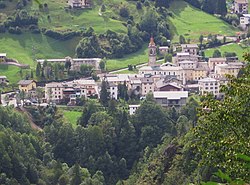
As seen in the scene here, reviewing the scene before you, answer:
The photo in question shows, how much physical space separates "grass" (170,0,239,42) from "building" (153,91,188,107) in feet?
67.0

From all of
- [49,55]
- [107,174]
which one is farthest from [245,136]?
[49,55]

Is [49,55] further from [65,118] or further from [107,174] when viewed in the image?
[107,174]

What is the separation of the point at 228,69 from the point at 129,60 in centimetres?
1361

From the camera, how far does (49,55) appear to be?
281 feet

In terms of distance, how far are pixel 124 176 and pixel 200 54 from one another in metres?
32.1

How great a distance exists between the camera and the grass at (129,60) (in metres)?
83.8

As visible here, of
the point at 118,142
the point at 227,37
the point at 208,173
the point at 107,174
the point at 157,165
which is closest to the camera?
the point at 208,173

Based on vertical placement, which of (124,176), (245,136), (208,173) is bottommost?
(124,176)

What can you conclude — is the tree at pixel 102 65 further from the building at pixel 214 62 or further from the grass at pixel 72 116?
the grass at pixel 72 116

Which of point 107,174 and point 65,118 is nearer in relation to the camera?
point 107,174

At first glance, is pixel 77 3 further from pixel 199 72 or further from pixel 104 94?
pixel 104 94

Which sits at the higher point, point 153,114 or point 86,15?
point 86,15

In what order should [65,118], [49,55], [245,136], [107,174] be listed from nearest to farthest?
[245,136]
[107,174]
[65,118]
[49,55]

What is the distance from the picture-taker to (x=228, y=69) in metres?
76.3
